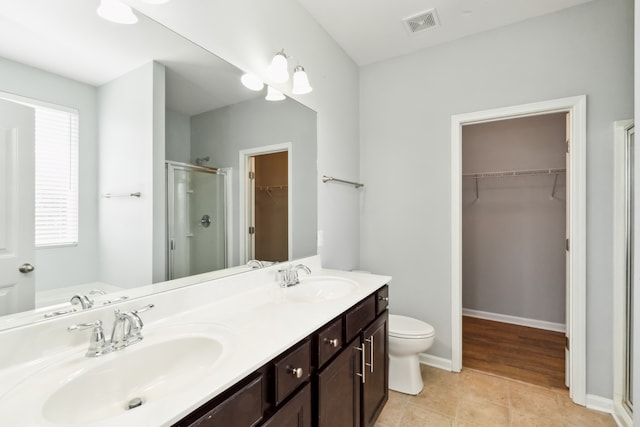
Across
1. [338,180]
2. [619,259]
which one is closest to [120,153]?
[338,180]

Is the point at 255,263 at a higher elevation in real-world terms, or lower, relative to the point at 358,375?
higher

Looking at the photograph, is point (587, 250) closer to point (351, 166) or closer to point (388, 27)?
point (351, 166)

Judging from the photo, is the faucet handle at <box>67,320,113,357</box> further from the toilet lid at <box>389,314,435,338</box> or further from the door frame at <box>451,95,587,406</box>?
the door frame at <box>451,95,587,406</box>

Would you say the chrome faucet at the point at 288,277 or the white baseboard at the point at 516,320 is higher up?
the chrome faucet at the point at 288,277

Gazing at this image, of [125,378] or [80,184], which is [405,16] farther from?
[125,378]

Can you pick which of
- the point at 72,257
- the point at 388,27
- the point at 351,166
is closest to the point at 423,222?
the point at 351,166

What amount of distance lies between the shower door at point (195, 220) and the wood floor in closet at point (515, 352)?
2243 mm

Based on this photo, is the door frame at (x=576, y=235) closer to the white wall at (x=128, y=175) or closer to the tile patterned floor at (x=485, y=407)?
the tile patterned floor at (x=485, y=407)

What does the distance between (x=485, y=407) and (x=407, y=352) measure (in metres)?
0.56

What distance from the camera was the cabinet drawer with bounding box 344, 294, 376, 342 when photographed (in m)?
1.36

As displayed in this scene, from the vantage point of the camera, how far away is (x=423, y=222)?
250 centimetres

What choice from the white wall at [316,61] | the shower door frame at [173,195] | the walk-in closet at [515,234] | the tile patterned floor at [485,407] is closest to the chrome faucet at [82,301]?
the shower door frame at [173,195]

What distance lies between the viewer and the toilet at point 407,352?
6.57ft

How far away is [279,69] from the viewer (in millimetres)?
1688
